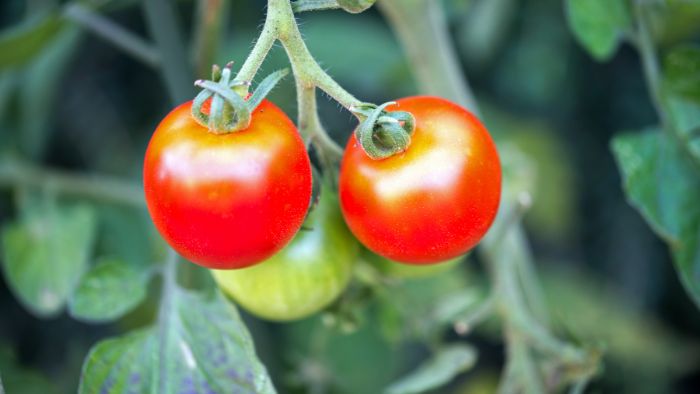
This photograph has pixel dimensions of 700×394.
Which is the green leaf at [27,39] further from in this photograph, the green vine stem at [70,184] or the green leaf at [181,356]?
the green leaf at [181,356]

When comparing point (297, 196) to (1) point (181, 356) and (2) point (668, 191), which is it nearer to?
(1) point (181, 356)

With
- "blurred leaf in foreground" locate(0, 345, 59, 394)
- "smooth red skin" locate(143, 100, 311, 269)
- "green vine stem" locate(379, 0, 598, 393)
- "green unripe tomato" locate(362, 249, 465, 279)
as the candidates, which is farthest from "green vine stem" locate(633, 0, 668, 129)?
Result: "blurred leaf in foreground" locate(0, 345, 59, 394)

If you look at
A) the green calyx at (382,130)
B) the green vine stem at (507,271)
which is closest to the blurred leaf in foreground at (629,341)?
the green vine stem at (507,271)

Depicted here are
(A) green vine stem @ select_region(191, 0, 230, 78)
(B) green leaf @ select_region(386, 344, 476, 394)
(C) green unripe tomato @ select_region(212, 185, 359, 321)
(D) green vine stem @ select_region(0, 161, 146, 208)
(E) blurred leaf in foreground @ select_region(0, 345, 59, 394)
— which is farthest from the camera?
(D) green vine stem @ select_region(0, 161, 146, 208)

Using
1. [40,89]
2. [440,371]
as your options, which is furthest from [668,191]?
[40,89]

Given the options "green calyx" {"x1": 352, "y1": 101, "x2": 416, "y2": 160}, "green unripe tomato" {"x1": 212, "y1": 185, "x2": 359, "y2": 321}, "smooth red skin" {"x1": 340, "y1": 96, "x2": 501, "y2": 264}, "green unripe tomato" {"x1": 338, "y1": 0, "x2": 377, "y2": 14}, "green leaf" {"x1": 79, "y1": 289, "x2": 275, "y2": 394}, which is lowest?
"green leaf" {"x1": 79, "y1": 289, "x2": 275, "y2": 394}

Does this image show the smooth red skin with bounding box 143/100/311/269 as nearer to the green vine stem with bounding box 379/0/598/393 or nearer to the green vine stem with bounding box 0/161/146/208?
the green vine stem with bounding box 379/0/598/393
